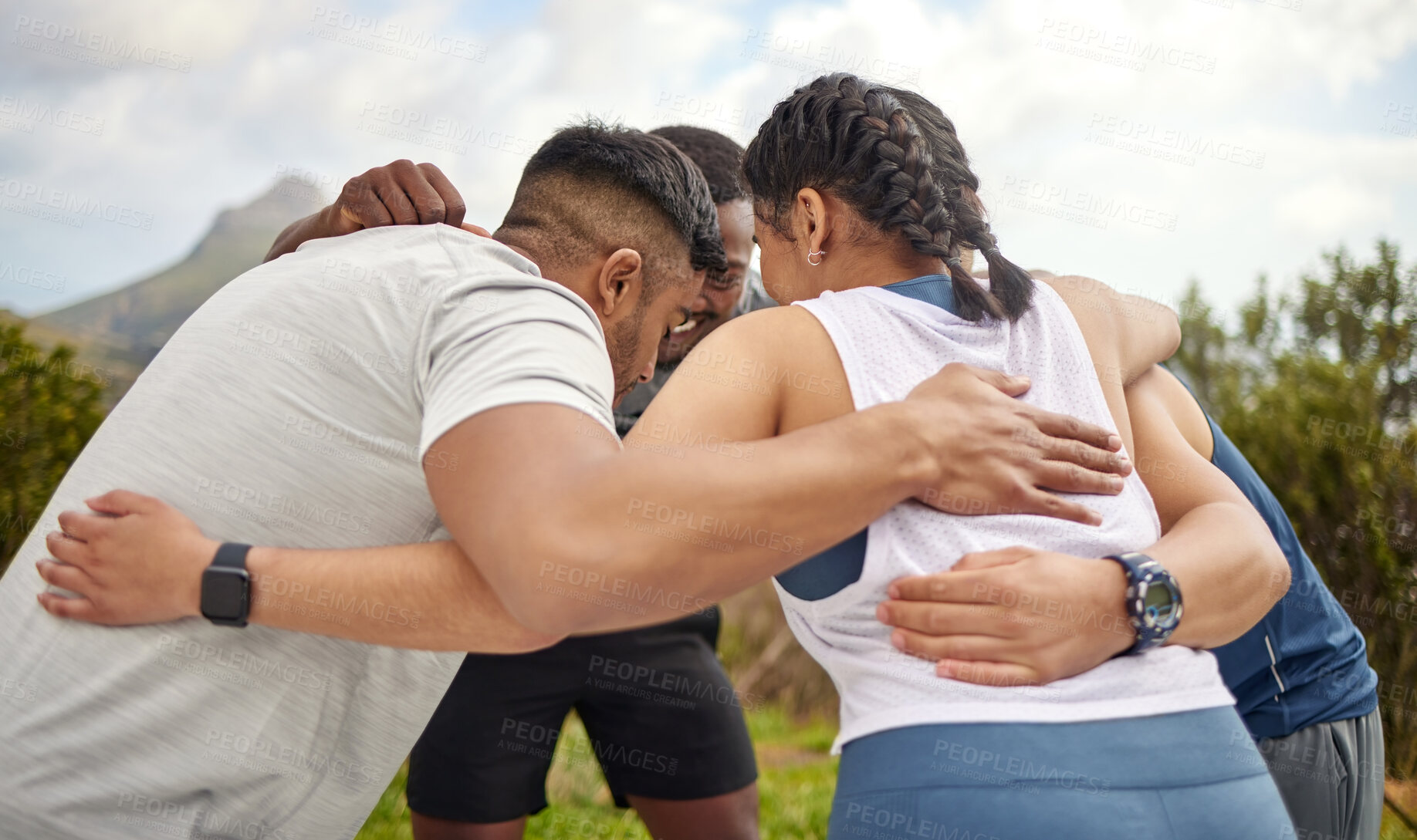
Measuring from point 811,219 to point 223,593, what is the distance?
131 centimetres

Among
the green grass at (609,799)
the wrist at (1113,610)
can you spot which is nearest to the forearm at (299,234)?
the wrist at (1113,610)

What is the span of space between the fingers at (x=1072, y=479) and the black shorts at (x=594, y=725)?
1.97m

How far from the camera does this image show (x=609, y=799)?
18.9 ft

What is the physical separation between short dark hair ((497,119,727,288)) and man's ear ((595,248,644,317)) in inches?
2.2

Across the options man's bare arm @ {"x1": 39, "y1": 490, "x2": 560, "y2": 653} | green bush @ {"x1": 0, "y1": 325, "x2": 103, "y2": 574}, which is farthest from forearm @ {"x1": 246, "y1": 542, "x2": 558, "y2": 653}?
green bush @ {"x1": 0, "y1": 325, "x2": 103, "y2": 574}

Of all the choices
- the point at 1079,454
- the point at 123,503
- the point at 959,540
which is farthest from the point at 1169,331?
the point at 123,503

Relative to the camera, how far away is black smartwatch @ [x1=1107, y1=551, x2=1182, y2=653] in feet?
5.10

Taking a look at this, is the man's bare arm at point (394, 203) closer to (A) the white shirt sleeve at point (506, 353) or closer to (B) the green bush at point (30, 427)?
(A) the white shirt sleeve at point (506, 353)

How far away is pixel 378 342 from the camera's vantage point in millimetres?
1692

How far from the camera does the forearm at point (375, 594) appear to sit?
159 centimetres

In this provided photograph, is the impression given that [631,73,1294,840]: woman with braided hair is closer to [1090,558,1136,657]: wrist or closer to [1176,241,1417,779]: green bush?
[1090,558,1136,657]: wrist

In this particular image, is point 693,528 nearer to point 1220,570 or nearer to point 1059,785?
point 1059,785

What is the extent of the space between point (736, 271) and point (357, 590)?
245 cm

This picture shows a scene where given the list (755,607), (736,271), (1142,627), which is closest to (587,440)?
(1142,627)
